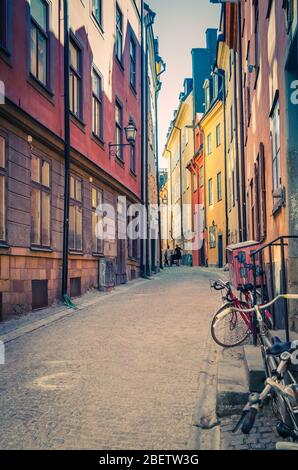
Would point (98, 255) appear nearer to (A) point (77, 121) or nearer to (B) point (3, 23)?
(A) point (77, 121)

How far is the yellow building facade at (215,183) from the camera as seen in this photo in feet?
98.1

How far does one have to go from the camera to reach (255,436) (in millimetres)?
3674

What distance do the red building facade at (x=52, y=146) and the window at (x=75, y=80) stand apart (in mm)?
27

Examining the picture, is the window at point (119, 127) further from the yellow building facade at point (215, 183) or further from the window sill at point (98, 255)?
the yellow building facade at point (215, 183)

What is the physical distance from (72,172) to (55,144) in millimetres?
1665

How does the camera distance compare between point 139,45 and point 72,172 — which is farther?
point 139,45

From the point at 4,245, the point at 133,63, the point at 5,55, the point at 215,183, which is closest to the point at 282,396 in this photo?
the point at 4,245

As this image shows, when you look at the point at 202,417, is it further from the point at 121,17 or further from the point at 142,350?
the point at 121,17

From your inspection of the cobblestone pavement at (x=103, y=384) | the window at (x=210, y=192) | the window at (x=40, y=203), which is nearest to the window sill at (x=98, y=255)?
the window at (x=40, y=203)

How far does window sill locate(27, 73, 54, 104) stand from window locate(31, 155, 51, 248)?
1.40 m

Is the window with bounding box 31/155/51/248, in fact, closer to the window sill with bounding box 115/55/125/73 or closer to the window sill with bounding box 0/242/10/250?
the window sill with bounding box 0/242/10/250

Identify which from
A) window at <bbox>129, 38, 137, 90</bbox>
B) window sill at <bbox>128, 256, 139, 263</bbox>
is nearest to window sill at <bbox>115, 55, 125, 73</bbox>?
window at <bbox>129, 38, 137, 90</bbox>

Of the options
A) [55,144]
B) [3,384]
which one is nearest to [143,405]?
[3,384]

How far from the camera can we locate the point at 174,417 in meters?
4.07
